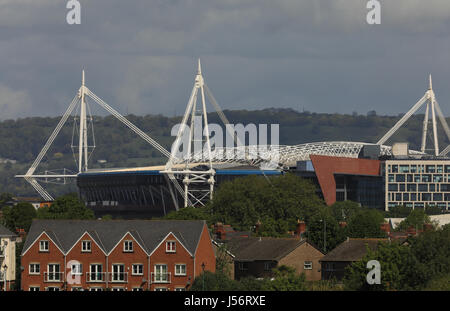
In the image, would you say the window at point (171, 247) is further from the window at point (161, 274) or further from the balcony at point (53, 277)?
the balcony at point (53, 277)

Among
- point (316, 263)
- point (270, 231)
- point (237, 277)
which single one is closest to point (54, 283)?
point (237, 277)

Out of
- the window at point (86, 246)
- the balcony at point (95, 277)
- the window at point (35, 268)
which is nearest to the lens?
the balcony at point (95, 277)

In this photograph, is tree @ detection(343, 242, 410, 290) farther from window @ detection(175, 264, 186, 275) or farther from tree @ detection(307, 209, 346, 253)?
tree @ detection(307, 209, 346, 253)

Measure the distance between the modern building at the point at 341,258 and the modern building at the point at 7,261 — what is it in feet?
90.0

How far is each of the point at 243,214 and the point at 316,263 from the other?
5963 cm

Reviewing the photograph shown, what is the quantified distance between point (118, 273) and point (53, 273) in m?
5.61

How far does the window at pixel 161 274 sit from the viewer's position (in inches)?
4181

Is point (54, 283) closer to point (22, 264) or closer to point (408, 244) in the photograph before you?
point (22, 264)

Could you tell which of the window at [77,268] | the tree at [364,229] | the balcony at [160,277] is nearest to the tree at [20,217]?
the window at [77,268]

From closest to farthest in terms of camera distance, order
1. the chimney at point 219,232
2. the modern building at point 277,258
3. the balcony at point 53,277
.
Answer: the balcony at point 53,277
the modern building at point 277,258
the chimney at point 219,232

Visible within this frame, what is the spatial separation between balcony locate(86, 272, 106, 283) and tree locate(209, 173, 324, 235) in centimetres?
5857

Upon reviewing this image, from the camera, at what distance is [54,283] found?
10800cm

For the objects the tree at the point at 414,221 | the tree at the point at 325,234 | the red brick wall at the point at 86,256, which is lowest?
the red brick wall at the point at 86,256
